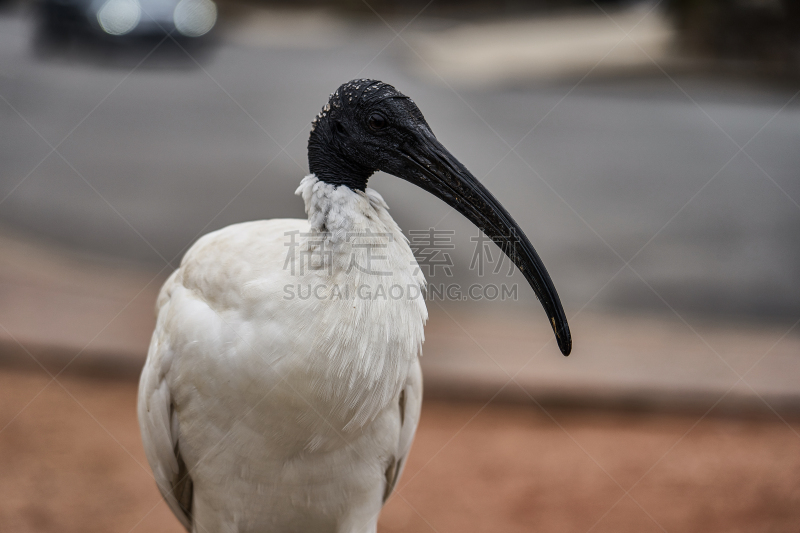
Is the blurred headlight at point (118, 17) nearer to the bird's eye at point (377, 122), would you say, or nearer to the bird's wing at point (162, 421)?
the bird's wing at point (162, 421)

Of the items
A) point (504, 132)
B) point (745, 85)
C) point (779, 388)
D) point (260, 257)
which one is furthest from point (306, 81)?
point (260, 257)

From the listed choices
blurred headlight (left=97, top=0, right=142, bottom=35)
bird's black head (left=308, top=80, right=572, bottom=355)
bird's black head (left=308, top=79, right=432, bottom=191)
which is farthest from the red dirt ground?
blurred headlight (left=97, top=0, right=142, bottom=35)

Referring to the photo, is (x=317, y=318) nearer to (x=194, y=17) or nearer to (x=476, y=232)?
(x=476, y=232)

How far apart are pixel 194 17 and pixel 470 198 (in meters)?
8.67

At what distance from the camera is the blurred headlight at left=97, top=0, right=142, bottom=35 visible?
858 centimetres

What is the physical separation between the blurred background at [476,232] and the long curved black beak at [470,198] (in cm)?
136

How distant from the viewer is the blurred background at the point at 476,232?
375 centimetres

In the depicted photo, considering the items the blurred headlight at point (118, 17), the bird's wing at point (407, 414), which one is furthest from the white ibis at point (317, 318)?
the blurred headlight at point (118, 17)

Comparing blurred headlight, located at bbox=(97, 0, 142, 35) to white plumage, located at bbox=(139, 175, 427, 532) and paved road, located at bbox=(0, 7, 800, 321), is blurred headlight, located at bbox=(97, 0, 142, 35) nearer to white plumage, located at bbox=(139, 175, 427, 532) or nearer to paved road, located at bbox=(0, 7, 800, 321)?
paved road, located at bbox=(0, 7, 800, 321)

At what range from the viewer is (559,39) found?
9.62 meters

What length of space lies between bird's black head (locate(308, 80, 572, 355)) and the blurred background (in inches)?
54.7

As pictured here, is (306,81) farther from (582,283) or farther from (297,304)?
(297,304)

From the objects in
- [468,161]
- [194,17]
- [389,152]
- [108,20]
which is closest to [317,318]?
[389,152]

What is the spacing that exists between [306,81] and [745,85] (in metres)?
5.85
